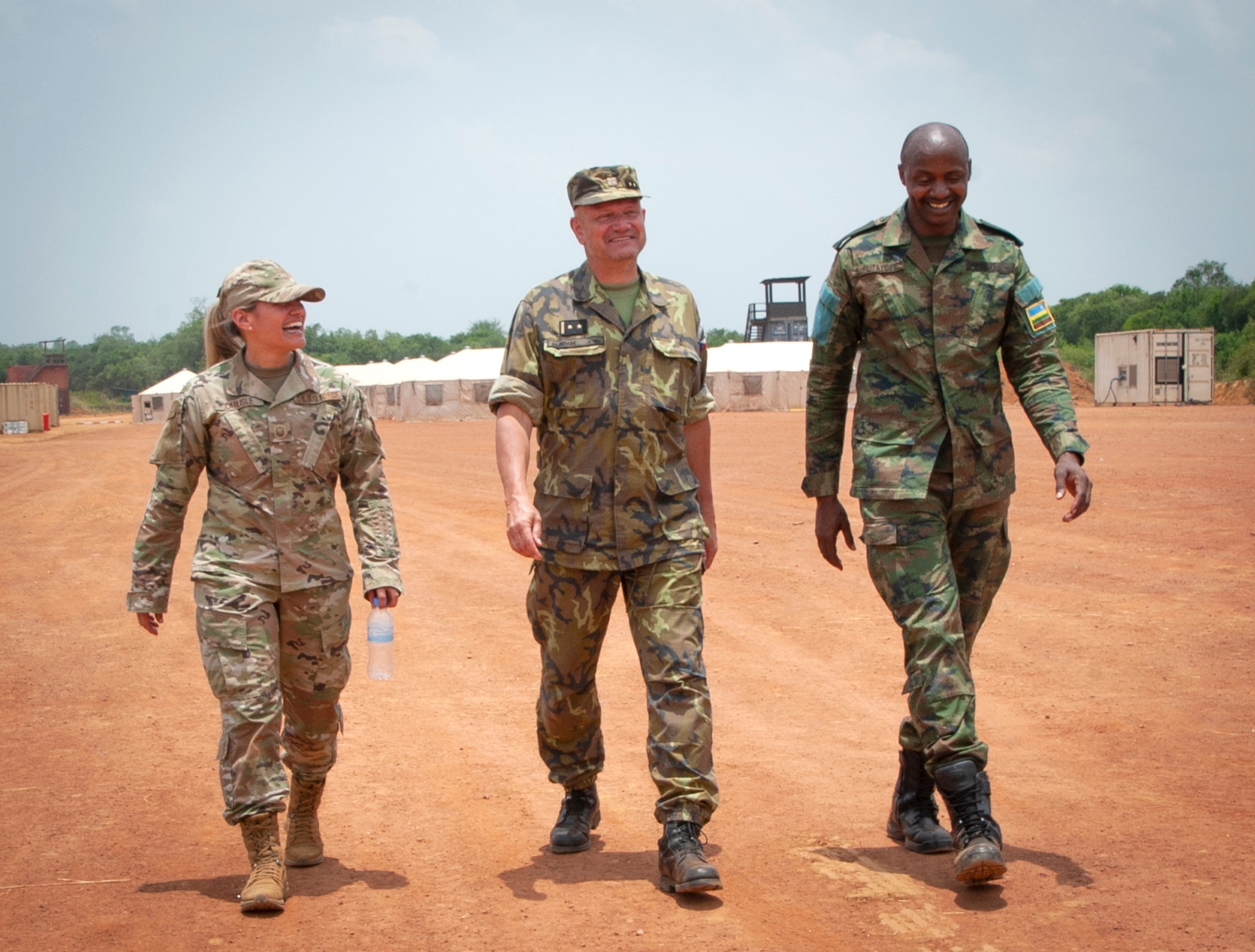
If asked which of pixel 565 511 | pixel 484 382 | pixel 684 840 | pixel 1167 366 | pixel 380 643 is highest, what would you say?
pixel 1167 366

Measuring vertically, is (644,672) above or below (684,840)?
above

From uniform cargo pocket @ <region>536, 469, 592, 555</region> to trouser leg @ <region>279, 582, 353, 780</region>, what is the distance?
0.70 meters

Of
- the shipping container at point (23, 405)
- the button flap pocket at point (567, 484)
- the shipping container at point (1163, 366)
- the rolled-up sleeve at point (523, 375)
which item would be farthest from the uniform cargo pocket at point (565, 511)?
the shipping container at point (23, 405)

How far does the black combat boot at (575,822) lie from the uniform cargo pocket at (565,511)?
3.09 ft

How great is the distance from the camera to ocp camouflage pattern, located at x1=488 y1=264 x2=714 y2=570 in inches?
176

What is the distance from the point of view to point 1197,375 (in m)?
39.2

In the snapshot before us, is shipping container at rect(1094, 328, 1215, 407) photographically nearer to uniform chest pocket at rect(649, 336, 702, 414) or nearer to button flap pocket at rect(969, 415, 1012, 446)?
button flap pocket at rect(969, 415, 1012, 446)

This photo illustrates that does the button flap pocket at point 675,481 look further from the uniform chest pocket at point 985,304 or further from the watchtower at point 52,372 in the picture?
the watchtower at point 52,372

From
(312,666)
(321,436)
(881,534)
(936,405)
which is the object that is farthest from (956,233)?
(312,666)

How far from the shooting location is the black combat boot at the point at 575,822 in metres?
4.72

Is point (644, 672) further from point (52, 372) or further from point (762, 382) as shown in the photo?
point (52, 372)

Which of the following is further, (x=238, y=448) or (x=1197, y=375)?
(x=1197, y=375)

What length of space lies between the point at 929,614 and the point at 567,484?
125cm

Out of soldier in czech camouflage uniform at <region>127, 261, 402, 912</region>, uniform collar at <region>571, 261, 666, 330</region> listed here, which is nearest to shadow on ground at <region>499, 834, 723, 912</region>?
soldier in czech camouflage uniform at <region>127, 261, 402, 912</region>
